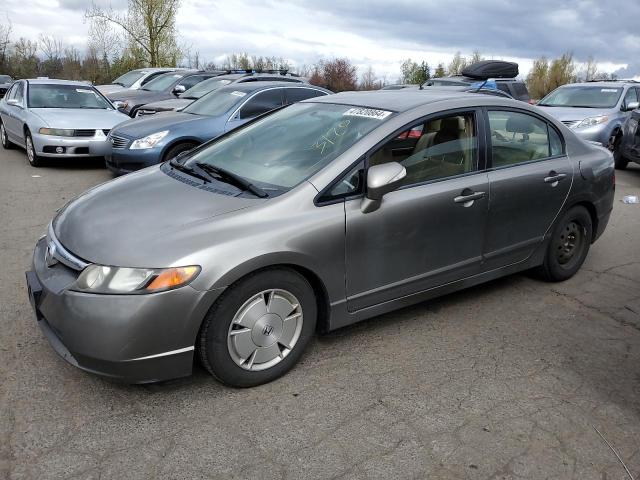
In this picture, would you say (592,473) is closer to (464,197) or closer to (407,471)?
(407,471)

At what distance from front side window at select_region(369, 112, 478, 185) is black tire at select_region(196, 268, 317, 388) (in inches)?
35.3

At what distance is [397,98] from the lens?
394 centimetres

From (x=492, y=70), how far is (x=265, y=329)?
14.3 m

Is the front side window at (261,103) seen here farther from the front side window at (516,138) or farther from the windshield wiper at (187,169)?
the front side window at (516,138)

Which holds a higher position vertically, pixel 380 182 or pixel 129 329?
pixel 380 182

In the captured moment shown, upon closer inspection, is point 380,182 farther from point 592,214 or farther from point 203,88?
point 203,88

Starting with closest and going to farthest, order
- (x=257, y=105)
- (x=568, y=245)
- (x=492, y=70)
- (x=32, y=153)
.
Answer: (x=568, y=245) < (x=257, y=105) < (x=32, y=153) < (x=492, y=70)

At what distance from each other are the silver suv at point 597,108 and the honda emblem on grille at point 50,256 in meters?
9.03

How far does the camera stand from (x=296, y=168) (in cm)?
346

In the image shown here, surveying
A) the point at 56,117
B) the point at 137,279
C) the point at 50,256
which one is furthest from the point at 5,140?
the point at 137,279

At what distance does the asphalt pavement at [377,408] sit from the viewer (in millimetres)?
2557

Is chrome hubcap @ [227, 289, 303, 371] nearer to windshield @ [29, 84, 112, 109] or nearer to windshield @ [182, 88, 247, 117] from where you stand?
windshield @ [182, 88, 247, 117]

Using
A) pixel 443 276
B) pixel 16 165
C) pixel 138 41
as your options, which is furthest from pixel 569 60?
pixel 443 276

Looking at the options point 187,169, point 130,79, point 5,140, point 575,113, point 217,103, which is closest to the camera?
point 187,169
